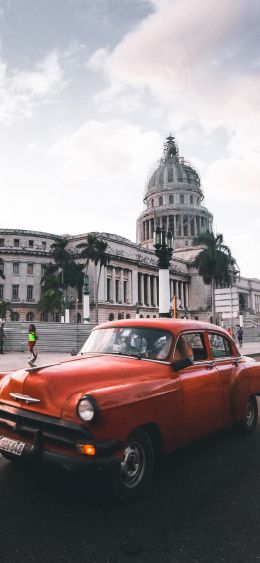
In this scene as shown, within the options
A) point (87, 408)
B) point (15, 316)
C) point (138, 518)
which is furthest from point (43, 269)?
point (138, 518)

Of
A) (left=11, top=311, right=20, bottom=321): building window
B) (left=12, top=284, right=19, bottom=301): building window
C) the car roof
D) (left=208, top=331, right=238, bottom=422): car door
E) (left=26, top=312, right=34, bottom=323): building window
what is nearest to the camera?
the car roof

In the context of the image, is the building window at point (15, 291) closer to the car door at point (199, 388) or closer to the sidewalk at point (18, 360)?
the sidewalk at point (18, 360)

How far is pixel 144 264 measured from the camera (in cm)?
7938

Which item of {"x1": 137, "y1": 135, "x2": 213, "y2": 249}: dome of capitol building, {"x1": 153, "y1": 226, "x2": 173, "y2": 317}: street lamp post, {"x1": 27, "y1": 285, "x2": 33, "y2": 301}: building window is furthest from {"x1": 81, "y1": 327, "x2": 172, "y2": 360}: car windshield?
{"x1": 137, "y1": 135, "x2": 213, "y2": 249}: dome of capitol building

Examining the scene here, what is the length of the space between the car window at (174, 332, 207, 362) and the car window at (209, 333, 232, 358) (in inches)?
10.6

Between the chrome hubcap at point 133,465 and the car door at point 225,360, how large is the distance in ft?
6.12

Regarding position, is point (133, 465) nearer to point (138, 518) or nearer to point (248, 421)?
point (138, 518)

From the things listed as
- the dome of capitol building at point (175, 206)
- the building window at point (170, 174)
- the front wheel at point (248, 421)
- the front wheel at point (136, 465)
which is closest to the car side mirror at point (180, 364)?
the front wheel at point (136, 465)

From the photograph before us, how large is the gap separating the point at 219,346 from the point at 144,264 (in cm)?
7348

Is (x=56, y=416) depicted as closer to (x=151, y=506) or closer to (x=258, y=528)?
(x=151, y=506)

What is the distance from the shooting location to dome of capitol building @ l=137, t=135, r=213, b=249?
4289 inches

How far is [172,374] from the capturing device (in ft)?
15.5

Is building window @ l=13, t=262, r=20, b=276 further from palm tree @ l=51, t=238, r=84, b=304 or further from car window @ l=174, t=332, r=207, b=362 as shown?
car window @ l=174, t=332, r=207, b=362

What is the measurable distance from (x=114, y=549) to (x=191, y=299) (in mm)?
93637
